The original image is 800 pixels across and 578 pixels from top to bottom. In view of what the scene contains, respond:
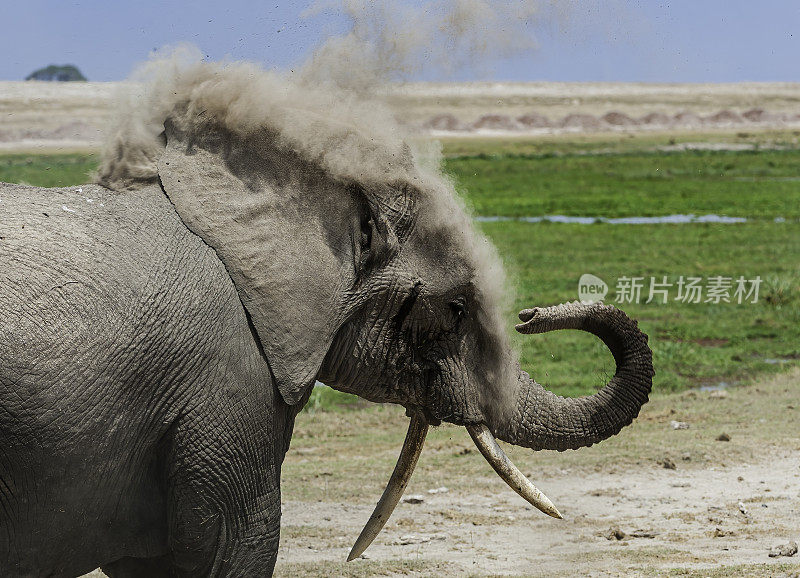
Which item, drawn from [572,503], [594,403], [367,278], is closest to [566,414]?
[594,403]

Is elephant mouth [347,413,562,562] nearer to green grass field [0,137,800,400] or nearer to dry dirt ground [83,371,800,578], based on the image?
green grass field [0,137,800,400]

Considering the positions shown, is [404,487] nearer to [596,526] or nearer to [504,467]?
[504,467]

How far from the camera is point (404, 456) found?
4727mm

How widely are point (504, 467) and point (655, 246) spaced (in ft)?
58.2

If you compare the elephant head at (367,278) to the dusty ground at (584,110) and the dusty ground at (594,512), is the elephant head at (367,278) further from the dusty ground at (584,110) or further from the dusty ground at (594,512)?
the dusty ground at (584,110)

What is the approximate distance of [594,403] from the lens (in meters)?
4.70

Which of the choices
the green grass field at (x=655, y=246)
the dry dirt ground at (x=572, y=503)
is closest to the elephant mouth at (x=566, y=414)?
the green grass field at (x=655, y=246)

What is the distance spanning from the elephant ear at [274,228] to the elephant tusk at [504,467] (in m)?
0.82

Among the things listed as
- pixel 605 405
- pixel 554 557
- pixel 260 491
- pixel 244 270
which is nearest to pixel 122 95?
pixel 244 270

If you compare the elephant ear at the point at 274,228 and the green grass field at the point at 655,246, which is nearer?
Answer: the elephant ear at the point at 274,228

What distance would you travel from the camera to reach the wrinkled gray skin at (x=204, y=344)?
3535mm

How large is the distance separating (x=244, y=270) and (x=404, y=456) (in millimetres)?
1210

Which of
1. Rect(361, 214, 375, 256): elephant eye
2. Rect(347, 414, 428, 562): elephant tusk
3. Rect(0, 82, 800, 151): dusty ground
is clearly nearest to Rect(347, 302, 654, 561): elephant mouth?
Rect(347, 414, 428, 562): elephant tusk

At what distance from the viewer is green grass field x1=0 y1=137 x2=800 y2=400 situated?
12.2m
